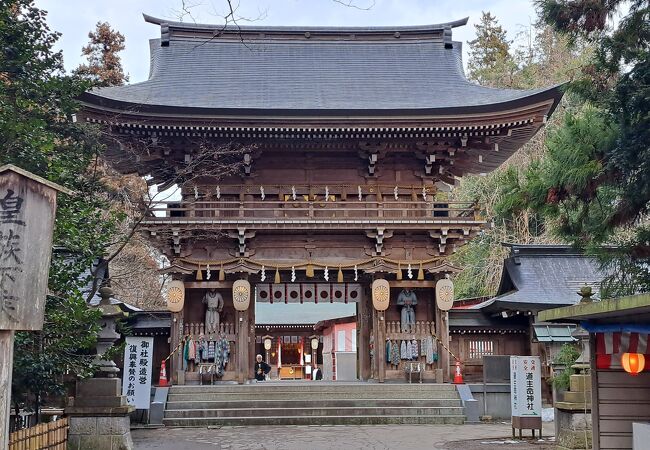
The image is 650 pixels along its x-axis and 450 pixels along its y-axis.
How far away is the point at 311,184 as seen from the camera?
1825 cm

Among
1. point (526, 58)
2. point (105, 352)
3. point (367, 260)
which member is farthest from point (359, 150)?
point (526, 58)

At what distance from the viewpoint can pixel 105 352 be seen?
1077cm

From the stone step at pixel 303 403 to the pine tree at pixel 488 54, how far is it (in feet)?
85.0

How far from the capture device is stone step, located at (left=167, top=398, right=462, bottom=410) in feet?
50.4

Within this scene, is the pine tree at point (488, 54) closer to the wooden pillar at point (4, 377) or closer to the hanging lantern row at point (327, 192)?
the hanging lantern row at point (327, 192)

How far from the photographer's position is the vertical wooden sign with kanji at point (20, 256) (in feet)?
18.9

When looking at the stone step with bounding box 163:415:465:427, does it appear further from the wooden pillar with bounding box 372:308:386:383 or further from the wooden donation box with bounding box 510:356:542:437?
the wooden donation box with bounding box 510:356:542:437

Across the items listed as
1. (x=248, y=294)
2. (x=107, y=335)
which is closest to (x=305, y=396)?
(x=248, y=294)

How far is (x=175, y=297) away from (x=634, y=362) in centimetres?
1162

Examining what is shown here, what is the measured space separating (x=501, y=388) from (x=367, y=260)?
455cm

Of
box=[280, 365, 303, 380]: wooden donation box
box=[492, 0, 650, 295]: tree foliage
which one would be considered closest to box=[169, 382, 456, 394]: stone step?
box=[492, 0, 650, 295]: tree foliage

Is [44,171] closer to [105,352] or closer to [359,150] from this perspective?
[105,352]

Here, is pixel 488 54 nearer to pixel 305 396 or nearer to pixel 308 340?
pixel 308 340

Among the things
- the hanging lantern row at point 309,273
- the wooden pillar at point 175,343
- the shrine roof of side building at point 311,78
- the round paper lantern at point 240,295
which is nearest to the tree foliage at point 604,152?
the shrine roof of side building at point 311,78
